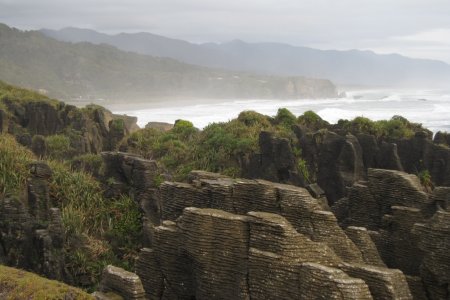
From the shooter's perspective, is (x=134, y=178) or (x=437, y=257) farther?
(x=134, y=178)

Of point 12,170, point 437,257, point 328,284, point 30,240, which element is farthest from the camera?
point 12,170

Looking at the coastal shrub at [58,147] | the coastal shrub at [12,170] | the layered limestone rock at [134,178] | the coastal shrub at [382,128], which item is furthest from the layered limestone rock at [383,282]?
the coastal shrub at [58,147]

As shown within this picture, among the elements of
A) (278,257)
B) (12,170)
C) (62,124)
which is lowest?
(278,257)

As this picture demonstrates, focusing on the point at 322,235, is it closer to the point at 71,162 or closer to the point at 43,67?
the point at 71,162

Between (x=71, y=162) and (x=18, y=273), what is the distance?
48.1 ft

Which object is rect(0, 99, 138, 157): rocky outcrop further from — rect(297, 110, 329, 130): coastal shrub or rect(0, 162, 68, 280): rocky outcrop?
rect(0, 162, 68, 280): rocky outcrop

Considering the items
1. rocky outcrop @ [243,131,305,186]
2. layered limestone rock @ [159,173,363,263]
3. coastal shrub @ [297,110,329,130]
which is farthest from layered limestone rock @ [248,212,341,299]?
coastal shrub @ [297,110,329,130]

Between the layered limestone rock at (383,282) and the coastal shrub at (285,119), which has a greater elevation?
the coastal shrub at (285,119)

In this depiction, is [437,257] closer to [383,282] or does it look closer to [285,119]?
[383,282]

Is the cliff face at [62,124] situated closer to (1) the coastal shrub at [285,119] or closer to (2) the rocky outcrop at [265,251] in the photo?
(1) the coastal shrub at [285,119]

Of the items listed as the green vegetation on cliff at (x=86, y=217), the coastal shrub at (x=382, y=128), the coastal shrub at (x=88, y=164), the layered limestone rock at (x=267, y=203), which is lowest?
the green vegetation on cliff at (x=86, y=217)

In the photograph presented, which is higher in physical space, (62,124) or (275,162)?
(62,124)

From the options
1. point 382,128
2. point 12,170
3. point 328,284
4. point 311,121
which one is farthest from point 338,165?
point 328,284

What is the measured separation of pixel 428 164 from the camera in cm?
2405
